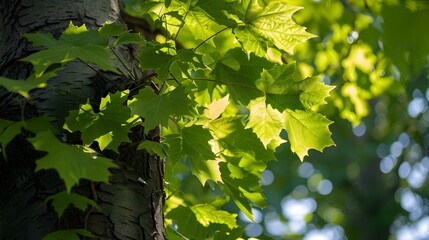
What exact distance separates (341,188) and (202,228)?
798cm

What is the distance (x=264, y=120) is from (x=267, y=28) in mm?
210

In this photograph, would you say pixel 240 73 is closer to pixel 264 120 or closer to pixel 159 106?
pixel 264 120

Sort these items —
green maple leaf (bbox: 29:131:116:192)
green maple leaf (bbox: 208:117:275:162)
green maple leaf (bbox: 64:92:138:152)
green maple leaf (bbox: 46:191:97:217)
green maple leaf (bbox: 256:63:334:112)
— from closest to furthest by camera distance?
green maple leaf (bbox: 29:131:116:192) → green maple leaf (bbox: 46:191:97:217) → green maple leaf (bbox: 64:92:138:152) → green maple leaf (bbox: 256:63:334:112) → green maple leaf (bbox: 208:117:275:162)

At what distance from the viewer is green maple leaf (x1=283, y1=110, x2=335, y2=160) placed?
4.54ft

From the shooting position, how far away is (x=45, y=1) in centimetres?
152

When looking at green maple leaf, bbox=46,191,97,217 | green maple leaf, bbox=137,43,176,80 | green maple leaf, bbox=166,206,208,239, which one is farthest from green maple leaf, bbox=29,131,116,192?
green maple leaf, bbox=166,206,208,239

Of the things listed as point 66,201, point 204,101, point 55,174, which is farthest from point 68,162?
point 204,101

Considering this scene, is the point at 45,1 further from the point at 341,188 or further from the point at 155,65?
the point at 341,188

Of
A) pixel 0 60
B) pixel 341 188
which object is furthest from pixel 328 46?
pixel 341 188

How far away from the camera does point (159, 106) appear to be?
47.0 inches

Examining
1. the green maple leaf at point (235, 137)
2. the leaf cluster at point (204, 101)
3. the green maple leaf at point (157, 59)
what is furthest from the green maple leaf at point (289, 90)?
the green maple leaf at point (157, 59)

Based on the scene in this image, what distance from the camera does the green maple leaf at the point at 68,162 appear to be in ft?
3.13

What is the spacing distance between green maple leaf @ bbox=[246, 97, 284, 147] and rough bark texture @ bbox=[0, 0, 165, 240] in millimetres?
228

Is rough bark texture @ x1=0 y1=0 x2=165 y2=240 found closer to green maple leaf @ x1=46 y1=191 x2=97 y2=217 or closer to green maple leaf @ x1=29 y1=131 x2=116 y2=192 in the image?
green maple leaf @ x1=46 y1=191 x2=97 y2=217
